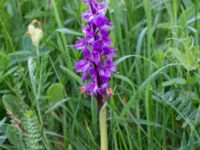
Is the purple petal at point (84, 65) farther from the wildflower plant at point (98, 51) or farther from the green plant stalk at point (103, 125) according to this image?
the green plant stalk at point (103, 125)

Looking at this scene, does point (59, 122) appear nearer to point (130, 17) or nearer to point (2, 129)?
point (2, 129)

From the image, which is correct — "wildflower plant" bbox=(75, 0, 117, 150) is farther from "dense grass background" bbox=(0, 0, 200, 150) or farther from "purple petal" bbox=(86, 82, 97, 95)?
"dense grass background" bbox=(0, 0, 200, 150)

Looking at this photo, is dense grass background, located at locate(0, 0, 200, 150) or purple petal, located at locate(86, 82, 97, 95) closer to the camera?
purple petal, located at locate(86, 82, 97, 95)

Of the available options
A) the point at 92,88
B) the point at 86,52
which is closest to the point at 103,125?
the point at 92,88

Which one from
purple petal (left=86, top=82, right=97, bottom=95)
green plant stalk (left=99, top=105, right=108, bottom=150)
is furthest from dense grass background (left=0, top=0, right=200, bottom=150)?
purple petal (left=86, top=82, right=97, bottom=95)

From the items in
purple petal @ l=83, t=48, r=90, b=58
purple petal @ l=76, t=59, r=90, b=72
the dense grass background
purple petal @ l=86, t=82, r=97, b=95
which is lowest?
the dense grass background

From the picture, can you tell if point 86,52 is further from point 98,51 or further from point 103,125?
point 103,125

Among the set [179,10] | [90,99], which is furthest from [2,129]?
[179,10]
